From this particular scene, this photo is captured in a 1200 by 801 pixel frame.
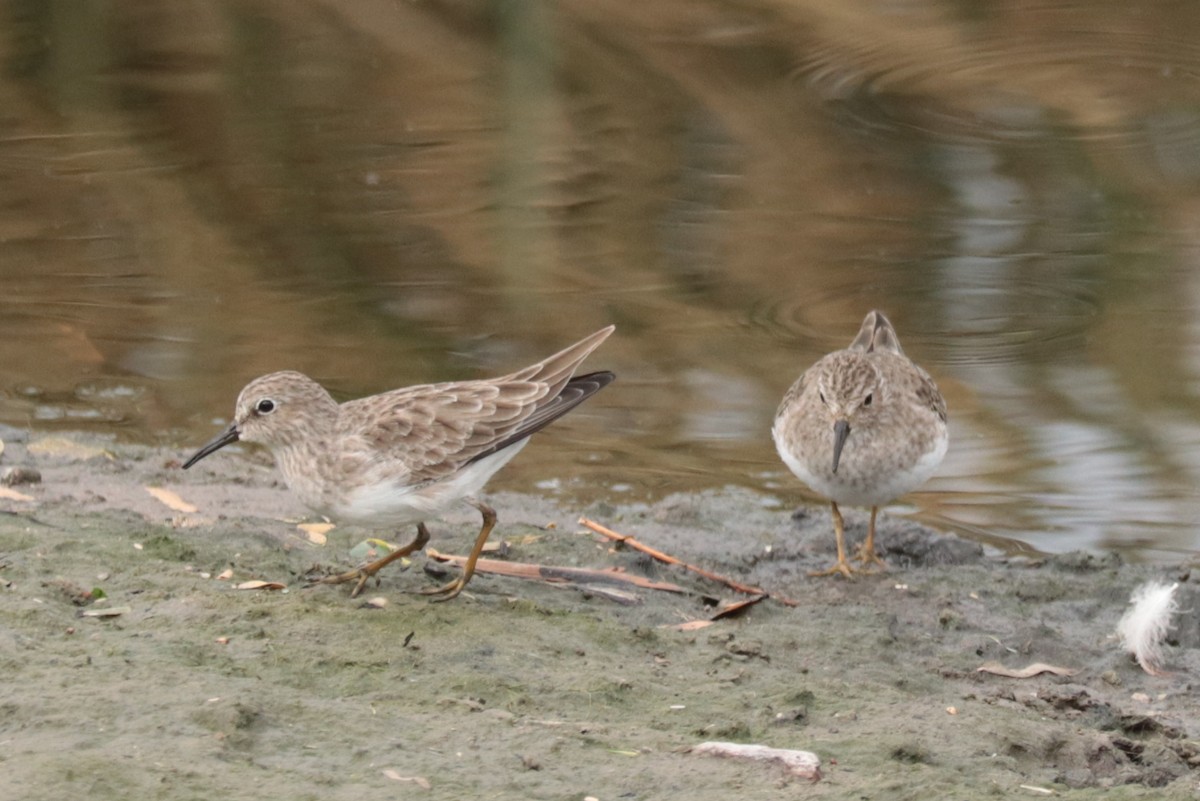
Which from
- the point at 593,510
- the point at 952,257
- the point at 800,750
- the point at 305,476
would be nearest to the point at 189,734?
the point at 800,750

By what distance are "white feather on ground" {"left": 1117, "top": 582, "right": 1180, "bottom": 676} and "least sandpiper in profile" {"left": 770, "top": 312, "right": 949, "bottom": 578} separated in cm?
149

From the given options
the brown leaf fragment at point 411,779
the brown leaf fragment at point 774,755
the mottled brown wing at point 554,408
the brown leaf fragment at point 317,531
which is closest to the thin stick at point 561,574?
the mottled brown wing at point 554,408

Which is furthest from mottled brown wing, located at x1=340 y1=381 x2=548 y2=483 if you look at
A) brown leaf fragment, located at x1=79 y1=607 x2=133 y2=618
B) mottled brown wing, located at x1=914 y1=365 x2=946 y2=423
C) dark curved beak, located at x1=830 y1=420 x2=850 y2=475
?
mottled brown wing, located at x1=914 y1=365 x2=946 y2=423

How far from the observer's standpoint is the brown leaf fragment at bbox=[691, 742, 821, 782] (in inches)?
185

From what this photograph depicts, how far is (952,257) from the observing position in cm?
1339

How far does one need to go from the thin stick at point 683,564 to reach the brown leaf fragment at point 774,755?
8.13ft

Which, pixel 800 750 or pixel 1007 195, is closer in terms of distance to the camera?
pixel 800 750

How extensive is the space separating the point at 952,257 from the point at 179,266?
6.12m

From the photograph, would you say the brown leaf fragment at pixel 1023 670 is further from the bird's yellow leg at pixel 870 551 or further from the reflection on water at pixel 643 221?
the reflection on water at pixel 643 221

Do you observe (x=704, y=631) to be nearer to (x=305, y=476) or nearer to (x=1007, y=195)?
(x=305, y=476)

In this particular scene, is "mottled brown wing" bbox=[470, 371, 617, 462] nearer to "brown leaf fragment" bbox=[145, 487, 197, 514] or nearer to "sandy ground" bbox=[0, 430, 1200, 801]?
"sandy ground" bbox=[0, 430, 1200, 801]

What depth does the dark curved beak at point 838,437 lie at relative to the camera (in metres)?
8.26

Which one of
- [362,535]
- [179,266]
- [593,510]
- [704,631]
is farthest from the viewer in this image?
[179,266]

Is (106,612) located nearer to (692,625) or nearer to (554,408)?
(554,408)
